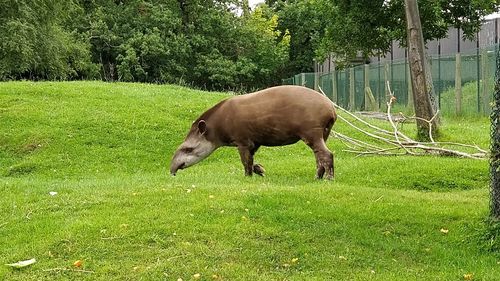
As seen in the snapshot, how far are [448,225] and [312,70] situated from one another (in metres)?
53.6

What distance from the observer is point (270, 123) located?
1074 centimetres

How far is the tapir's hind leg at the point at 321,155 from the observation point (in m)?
10.6

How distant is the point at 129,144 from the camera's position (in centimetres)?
1684

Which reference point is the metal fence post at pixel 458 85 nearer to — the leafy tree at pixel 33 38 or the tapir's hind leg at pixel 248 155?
the tapir's hind leg at pixel 248 155

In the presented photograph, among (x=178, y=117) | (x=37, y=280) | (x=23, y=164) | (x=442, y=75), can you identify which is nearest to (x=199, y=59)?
(x=442, y=75)

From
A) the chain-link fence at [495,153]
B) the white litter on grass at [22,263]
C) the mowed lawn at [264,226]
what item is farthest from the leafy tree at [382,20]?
the white litter on grass at [22,263]

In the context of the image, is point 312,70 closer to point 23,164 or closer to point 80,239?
point 23,164

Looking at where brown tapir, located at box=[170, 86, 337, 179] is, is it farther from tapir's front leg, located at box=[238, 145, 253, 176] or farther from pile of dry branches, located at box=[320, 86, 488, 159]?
pile of dry branches, located at box=[320, 86, 488, 159]

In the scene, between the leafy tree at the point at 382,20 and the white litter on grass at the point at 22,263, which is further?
the leafy tree at the point at 382,20

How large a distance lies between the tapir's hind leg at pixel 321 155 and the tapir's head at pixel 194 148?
5.87 ft

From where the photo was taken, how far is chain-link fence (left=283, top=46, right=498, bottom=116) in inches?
941

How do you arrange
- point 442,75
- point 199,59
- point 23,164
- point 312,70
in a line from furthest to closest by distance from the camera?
point 312,70
point 199,59
point 442,75
point 23,164

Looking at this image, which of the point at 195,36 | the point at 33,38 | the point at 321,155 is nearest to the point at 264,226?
the point at 321,155

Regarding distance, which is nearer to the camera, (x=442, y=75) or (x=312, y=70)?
(x=442, y=75)
